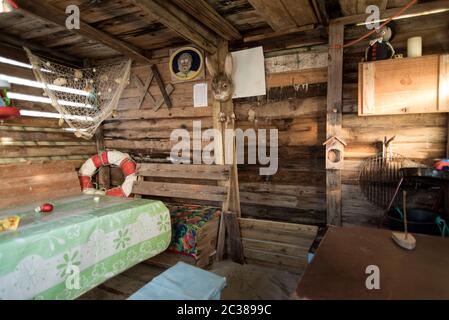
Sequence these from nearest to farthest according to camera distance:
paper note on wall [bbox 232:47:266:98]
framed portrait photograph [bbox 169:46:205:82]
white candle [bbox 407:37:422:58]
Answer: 1. white candle [bbox 407:37:422:58]
2. paper note on wall [bbox 232:47:266:98]
3. framed portrait photograph [bbox 169:46:205:82]

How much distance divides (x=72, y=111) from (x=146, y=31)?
1.48 meters

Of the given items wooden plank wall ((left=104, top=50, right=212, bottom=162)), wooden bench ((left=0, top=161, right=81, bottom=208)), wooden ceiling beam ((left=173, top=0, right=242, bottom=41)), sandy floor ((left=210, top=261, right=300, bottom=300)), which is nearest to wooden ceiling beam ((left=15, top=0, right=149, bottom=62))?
wooden plank wall ((left=104, top=50, right=212, bottom=162))

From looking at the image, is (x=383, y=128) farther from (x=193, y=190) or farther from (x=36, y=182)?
(x=36, y=182)

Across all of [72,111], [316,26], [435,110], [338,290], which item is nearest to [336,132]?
[435,110]

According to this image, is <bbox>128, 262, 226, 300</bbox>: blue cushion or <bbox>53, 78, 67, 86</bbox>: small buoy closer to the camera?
<bbox>128, 262, 226, 300</bbox>: blue cushion

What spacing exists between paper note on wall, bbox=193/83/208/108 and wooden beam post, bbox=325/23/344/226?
1599mm

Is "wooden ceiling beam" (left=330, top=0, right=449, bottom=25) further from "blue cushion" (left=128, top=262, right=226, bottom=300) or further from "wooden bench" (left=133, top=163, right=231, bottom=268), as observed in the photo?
"blue cushion" (left=128, top=262, right=226, bottom=300)

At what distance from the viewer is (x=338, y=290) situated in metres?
0.99

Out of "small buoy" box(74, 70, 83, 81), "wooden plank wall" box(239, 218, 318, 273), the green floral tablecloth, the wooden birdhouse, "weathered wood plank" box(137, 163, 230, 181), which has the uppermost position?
"small buoy" box(74, 70, 83, 81)

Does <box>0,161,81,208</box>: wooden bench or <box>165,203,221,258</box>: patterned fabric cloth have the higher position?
<box>0,161,81,208</box>: wooden bench

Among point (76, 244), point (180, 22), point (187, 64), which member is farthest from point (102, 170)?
point (180, 22)

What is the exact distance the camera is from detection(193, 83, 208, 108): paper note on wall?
3.80 meters

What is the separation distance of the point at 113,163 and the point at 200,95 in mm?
1767

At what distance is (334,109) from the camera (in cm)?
295
